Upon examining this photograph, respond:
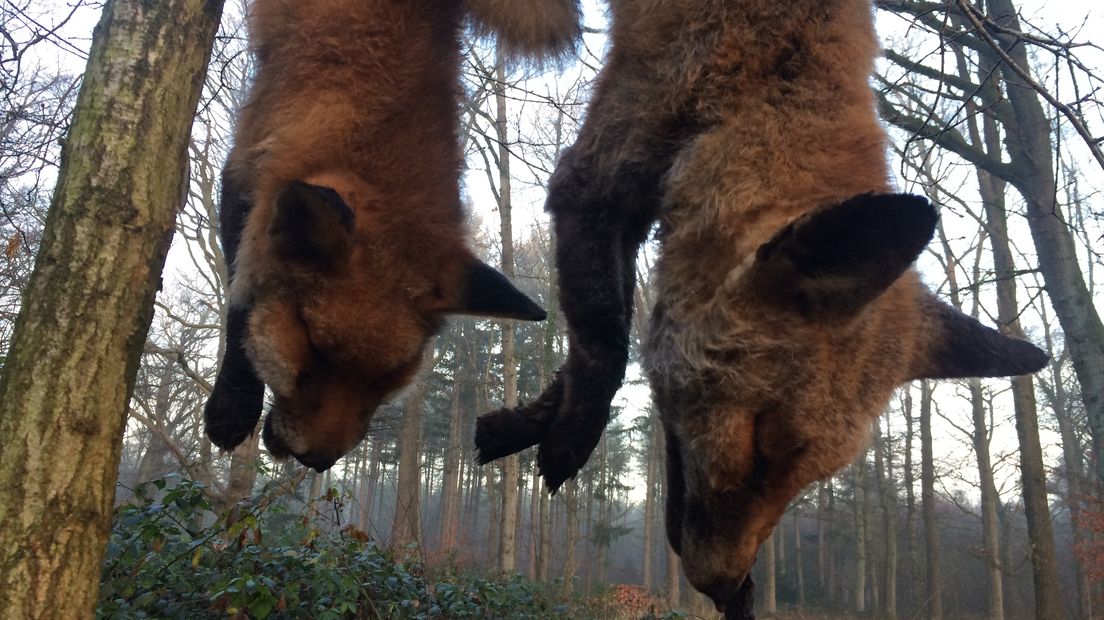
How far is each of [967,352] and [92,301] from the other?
9.89 feet

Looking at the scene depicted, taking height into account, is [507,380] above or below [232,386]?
above

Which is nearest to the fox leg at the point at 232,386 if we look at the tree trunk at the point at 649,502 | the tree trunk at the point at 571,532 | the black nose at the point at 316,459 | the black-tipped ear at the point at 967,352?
the black nose at the point at 316,459

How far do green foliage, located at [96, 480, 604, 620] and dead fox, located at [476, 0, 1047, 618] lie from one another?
3.28 m

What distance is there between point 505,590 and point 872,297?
973 cm

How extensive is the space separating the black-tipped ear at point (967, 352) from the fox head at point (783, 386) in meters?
0.19

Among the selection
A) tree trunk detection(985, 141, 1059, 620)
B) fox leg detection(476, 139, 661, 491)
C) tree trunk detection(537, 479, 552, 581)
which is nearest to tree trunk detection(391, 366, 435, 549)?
fox leg detection(476, 139, 661, 491)

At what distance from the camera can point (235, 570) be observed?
5.74 m

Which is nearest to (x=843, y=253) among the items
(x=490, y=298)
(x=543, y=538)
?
(x=490, y=298)

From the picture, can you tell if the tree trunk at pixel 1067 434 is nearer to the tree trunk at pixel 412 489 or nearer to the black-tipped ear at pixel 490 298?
the tree trunk at pixel 412 489

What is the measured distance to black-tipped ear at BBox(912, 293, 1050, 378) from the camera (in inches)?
109

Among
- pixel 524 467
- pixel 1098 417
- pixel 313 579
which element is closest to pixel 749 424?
pixel 313 579

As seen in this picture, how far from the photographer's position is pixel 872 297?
211cm

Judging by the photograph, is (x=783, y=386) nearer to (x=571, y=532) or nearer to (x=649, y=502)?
(x=571, y=532)

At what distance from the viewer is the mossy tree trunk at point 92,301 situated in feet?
5.53
